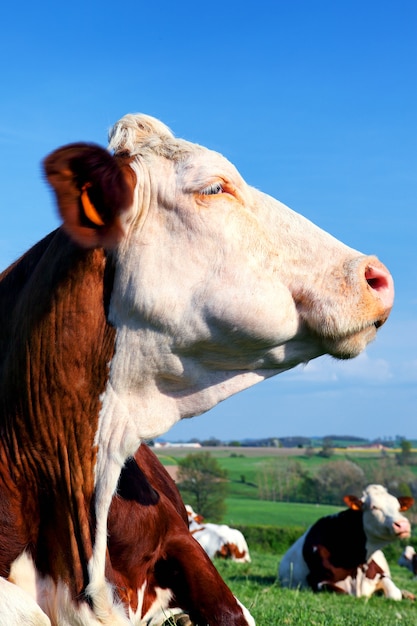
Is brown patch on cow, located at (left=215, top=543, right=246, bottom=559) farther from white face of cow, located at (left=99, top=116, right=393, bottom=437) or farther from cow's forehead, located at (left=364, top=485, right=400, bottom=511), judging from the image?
white face of cow, located at (left=99, top=116, right=393, bottom=437)

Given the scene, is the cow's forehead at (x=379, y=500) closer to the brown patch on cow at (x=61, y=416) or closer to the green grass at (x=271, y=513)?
the brown patch on cow at (x=61, y=416)

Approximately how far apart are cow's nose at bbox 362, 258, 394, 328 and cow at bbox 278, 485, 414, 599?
32.9 ft

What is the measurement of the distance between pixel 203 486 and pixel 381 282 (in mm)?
62360

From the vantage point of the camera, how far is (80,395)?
348cm

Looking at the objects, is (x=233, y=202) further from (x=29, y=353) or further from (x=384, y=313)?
(x=29, y=353)

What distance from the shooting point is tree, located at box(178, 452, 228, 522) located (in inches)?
2515

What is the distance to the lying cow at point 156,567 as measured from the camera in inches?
147

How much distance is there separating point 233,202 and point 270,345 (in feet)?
2.06

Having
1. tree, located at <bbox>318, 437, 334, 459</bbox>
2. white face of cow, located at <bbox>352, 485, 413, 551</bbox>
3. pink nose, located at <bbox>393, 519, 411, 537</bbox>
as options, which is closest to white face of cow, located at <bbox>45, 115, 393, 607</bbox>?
white face of cow, located at <bbox>352, 485, 413, 551</bbox>

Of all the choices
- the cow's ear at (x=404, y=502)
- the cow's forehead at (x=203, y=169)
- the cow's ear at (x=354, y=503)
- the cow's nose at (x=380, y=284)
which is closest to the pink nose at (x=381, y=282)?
the cow's nose at (x=380, y=284)

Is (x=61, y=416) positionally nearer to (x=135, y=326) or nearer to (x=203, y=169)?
(x=135, y=326)

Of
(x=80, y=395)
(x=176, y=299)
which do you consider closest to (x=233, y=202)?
(x=176, y=299)

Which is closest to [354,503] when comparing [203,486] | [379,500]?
[379,500]

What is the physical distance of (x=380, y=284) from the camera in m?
3.46
